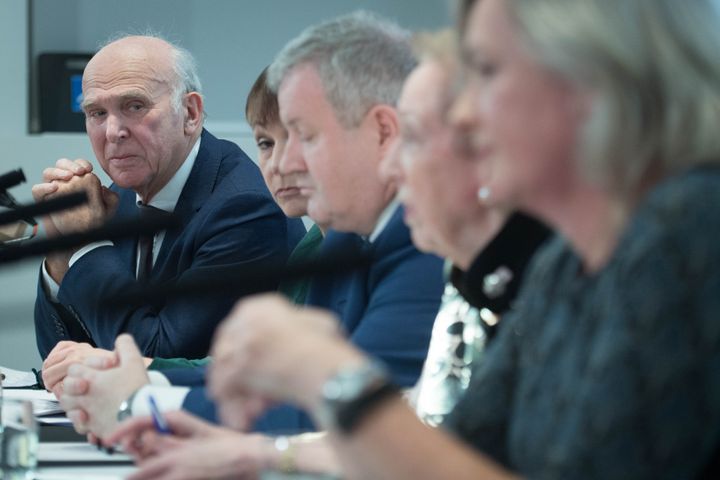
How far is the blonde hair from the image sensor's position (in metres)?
0.98

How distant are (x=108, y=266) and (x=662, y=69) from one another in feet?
6.77

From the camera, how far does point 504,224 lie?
153 cm

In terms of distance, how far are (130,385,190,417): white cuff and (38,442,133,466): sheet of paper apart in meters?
0.09

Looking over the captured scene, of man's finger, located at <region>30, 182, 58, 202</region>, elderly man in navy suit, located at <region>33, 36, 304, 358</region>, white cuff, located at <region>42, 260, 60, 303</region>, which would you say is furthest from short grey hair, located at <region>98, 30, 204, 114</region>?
white cuff, located at <region>42, 260, 60, 303</region>

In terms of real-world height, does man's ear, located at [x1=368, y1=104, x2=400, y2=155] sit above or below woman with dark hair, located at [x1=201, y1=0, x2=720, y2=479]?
below

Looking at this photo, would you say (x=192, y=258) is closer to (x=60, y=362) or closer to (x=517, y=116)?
(x=60, y=362)

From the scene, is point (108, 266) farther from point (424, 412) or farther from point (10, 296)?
point (10, 296)

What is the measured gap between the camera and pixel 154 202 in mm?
3369

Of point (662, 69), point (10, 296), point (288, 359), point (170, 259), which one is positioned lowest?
point (10, 296)

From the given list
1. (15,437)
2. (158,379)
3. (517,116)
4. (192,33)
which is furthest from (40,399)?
(192,33)

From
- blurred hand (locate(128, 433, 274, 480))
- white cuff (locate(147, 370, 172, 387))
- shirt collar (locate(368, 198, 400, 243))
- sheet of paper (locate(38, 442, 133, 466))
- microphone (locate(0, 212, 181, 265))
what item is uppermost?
microphone (locate(0, 212, 181, 265))

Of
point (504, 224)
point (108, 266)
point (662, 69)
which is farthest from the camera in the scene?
point (108, 266)

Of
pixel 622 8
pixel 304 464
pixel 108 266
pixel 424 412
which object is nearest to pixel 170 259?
pixel 108 266

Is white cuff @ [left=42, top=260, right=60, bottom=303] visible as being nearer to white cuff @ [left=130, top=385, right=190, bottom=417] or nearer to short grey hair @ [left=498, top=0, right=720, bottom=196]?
white cuff @ [left=130, top=385, right=190, bottom=417]
